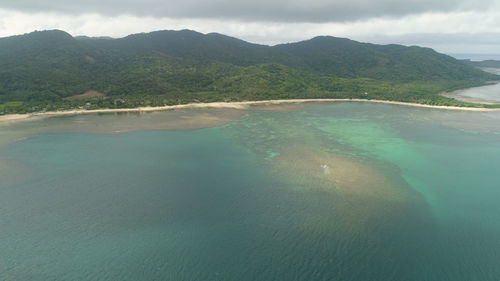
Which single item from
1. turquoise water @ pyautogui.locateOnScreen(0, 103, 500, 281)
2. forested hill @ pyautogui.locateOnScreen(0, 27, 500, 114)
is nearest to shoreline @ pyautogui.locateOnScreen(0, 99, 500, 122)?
forested hill @ pyautogui.locateOnScreen(0, 27, 500, 114)

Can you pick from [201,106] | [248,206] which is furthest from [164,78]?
[248,206]

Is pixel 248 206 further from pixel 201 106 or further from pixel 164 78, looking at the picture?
pixel 164 78

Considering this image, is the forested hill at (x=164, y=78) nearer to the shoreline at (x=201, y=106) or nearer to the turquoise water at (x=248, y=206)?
the shoreline at (x=201, y=106)

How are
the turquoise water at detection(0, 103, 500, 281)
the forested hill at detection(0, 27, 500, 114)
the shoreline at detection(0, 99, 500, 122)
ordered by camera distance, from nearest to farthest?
the turquoise water at detection(0, 103, 500, 281) < the shoreline at detection(0, 99, 500, 122) < the forested hill at detection(0, 27, 500, 114)

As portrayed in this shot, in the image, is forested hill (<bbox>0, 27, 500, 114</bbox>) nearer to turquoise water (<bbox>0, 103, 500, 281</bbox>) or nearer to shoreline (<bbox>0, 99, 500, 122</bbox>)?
shoreline (<bbox>0, 99, 500, 122</bbox>)

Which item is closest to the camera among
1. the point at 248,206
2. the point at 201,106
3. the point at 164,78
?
the point at 248,206

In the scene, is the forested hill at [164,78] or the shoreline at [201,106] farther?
the forested hill at [164,78]

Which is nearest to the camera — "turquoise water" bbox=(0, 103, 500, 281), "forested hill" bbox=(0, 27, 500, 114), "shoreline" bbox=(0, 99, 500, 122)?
"turquoise water" bbox=(0, 103, 500, 281)

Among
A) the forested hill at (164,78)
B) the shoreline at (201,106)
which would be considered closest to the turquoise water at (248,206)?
the shoreline at (201,106)

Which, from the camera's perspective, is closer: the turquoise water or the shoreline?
the turquoise water

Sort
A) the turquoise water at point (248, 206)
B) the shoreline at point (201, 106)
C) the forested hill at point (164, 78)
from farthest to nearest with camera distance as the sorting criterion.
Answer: the forested hill at point (164, 78)
the shoreline at point (201, 106)
the turquoise water at point (248, 206)
